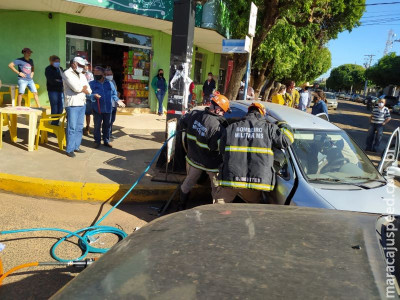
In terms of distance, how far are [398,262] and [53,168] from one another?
16.8 ft

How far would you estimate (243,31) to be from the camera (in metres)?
10.9

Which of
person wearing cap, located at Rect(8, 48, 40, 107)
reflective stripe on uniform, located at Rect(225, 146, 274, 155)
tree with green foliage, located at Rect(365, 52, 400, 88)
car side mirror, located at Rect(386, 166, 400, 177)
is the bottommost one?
car side mirror, located at Rect(386, 166, 400, 177)

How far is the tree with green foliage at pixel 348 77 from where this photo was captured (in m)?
97.6

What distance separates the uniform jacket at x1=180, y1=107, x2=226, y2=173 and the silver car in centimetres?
76

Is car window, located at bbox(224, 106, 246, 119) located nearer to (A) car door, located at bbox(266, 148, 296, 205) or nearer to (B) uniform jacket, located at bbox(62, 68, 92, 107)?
(A) car door, located at bbox(266, 148, 296, 205)

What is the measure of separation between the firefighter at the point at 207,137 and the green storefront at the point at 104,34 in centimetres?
602

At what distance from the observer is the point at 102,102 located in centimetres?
667

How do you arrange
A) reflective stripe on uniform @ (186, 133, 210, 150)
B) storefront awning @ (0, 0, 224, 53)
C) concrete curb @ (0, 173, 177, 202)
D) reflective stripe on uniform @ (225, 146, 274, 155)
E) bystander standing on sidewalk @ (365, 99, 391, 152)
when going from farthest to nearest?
bystander standing on sidewalk @ (365, 99, 391, 152) → storefront awning @ (0, 0, 224, 53) → concrete curb @ (0, 173, 177, 202) → reflective stripe on uniform @ (186, 133, 210, 150) → reflective stripe on uniform @ (225, 146, 274, 155)

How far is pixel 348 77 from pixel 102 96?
10628 cm

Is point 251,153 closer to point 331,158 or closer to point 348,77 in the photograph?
point 331,158

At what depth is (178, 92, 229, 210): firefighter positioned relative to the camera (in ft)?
13.1

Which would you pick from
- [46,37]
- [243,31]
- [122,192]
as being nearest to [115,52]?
[46,37]

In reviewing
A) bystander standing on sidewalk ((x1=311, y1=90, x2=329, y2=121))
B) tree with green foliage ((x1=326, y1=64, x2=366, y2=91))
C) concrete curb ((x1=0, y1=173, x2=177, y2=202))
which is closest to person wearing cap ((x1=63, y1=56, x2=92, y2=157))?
concrete curb ((x1=0, y1=173, x2=177, y2=202))

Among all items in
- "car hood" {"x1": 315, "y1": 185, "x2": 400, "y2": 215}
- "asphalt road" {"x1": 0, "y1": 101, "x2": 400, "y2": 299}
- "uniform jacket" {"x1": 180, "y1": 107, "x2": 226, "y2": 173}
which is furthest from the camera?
"uniform jacket" {"x1": 180, "y1": 107, "x2": 226, "y2": 173}
